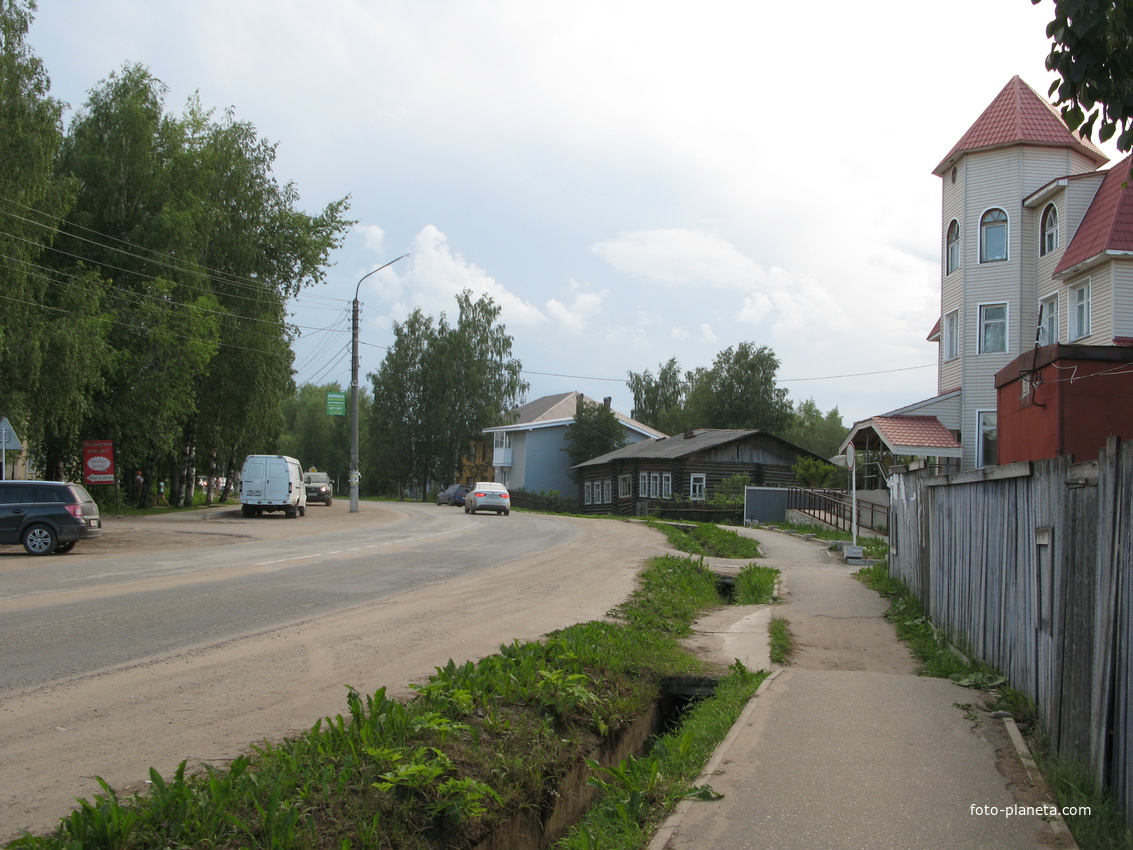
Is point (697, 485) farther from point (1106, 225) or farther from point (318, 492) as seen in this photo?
point (1106, 225)

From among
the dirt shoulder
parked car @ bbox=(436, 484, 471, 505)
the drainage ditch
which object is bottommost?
parked car @ bbox=(436, 484, 471, 505)

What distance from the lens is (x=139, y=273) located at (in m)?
34.6

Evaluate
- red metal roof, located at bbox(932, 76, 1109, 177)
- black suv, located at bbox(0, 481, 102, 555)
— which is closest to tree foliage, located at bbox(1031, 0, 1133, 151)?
black suv, located at bbox(0, 481, 102, 555)

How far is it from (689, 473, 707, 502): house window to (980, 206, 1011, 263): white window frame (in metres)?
24.3

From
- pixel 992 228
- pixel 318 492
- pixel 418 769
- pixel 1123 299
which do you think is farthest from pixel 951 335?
pixel 318 492

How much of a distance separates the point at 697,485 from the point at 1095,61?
148 ft

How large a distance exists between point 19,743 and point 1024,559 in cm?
654

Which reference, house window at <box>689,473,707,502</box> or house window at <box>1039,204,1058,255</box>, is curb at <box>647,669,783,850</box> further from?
house window at <box>689,473,707,502</box>

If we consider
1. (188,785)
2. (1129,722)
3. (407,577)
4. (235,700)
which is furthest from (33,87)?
(1129,722)

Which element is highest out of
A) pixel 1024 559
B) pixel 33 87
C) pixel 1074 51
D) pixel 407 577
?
pixel 33 87

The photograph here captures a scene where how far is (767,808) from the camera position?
4645 millimetres

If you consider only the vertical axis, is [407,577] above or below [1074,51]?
below

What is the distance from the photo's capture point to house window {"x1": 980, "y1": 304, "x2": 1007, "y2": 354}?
27344 mm

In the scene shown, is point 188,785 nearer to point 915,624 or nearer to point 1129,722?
point 1129,722
